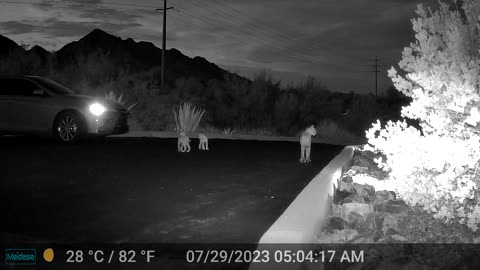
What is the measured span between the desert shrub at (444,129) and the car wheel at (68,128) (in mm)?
8988

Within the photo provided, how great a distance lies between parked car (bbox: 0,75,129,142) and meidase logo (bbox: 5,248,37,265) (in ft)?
31.6

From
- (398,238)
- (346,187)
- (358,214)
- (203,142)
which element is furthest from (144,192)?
(203,142)

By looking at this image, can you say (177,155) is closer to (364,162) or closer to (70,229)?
(364,162)

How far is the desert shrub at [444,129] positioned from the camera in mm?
5641

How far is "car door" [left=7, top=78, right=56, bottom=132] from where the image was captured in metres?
14.1

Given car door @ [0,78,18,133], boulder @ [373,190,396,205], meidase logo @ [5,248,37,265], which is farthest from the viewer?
car door @ [0,78,18,133]

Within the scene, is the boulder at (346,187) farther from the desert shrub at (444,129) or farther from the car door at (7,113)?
the car door at (7,113)

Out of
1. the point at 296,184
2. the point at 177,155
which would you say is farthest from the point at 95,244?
the point at 177,155

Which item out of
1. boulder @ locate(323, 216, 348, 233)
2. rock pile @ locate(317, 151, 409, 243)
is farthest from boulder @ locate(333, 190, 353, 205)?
boulder @ locate(323, 216, 348, 233)

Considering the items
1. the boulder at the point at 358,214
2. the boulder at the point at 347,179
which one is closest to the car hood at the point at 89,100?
the boulder at the point at 347,179

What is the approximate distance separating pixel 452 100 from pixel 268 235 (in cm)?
353

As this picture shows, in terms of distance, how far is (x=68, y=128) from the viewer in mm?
14047

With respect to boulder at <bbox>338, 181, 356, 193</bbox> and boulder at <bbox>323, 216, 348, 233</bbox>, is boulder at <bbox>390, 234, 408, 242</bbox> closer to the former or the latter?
boulder at <bbox>323, 216, 348, 233</bbox>

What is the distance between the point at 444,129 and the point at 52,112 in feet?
34.5
